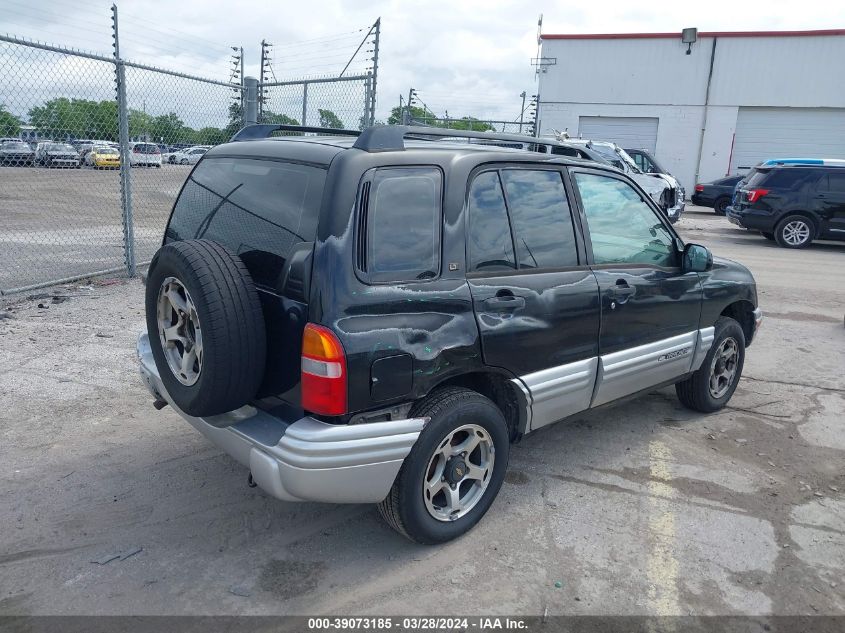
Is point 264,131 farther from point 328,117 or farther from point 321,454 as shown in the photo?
point 328,117

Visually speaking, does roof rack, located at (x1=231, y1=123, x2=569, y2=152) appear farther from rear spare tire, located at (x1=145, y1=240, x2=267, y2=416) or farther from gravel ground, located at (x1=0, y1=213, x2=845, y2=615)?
gravel ground, located at (x1=0, y1=213, x2=845, y2=615)

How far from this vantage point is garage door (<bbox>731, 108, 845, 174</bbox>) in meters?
27.6

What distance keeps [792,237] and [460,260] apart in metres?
13.9

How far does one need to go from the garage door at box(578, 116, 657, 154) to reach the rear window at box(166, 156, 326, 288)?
28.1m

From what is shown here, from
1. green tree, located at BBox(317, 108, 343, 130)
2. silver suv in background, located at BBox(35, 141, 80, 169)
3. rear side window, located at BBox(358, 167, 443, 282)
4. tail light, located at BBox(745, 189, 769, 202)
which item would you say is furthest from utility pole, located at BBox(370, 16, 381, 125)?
tail light, located at BBox(745, 189, 769, 202)

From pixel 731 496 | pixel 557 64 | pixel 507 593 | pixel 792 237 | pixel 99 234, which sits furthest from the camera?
pixel 557 64

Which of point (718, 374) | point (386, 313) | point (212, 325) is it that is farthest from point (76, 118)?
point (718, 374)

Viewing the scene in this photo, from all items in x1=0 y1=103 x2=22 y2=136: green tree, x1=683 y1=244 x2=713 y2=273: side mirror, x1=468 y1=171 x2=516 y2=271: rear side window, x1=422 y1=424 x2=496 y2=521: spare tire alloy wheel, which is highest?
x1=0 y1=103 x2=22 y2=136: green tree

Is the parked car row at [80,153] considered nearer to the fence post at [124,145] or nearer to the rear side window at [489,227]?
the fence post at [124,145]

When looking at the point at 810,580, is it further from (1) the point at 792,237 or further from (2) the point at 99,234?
(1) the point at 792,237

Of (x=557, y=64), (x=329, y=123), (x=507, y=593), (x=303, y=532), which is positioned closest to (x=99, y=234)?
(x=329, y=123)

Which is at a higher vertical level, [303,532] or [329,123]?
[329,123]

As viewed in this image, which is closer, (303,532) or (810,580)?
(810,580)

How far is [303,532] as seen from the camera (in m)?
3.39
